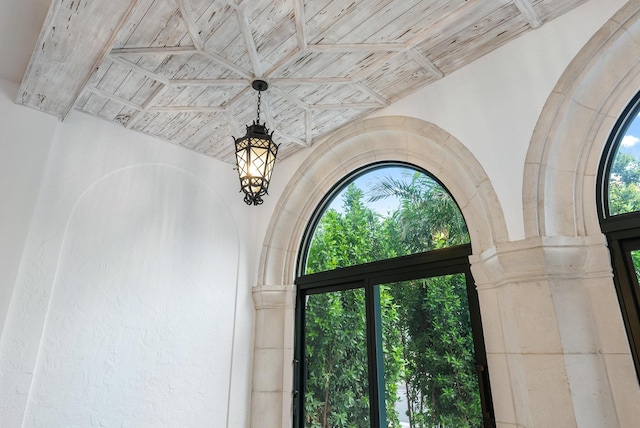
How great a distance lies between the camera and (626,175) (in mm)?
1738

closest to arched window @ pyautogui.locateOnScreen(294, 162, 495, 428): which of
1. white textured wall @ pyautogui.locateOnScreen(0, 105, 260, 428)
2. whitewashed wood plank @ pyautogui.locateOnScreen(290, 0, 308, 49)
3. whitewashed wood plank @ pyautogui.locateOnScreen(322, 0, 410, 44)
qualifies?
white textured wall @ pyautogui.locateOnScreen(0, 105, 260, 428)

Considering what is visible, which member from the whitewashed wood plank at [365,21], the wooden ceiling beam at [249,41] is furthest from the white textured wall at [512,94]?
the wooden ceiling beam at [249,41]

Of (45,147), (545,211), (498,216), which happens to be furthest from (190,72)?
(545,211)

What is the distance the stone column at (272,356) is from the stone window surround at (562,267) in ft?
5.54

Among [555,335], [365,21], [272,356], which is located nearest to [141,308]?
[272,356]

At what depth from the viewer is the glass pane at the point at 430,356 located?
2076 mm

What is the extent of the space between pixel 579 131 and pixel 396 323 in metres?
1.62

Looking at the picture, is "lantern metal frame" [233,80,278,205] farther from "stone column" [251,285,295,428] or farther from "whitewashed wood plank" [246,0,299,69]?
"stone column" [251,285,295,428]

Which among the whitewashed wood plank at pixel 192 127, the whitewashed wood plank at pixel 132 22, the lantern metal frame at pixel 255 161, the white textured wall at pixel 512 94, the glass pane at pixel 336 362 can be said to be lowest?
the glass pane at pixel 336 362

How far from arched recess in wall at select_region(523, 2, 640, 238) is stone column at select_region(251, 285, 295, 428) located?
208 cm

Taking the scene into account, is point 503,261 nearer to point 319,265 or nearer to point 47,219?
point 319,265

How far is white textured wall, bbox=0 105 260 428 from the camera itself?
2.18m

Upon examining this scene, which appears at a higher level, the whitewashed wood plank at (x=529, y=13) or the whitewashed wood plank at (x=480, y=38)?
the whitewashed wood plank at (x=480, y=38)

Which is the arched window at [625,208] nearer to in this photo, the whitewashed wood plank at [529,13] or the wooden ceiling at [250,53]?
the whitewashed wood plank at [529,13]
